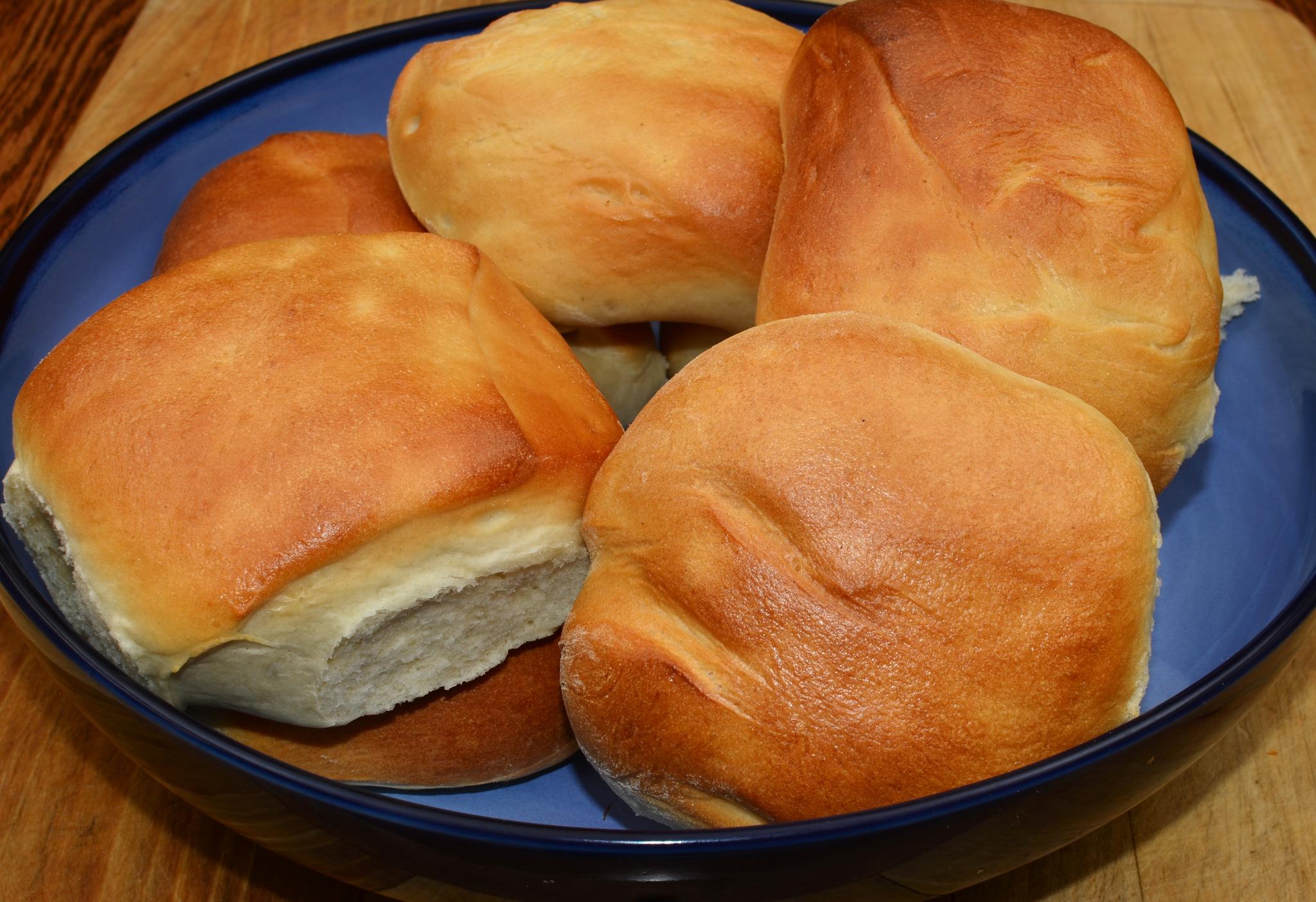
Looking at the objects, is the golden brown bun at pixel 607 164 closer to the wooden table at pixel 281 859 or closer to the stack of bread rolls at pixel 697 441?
the stack of bread rolls at pixel 697 441

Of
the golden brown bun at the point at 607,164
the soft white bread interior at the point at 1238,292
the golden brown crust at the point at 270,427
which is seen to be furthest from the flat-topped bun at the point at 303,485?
the soft white bread interior at the point at 1238,292

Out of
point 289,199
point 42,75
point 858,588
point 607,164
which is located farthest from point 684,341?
point 42,75

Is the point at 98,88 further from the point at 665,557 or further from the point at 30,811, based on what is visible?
the point at 665,557

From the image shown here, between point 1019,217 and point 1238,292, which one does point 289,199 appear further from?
point 1238,292

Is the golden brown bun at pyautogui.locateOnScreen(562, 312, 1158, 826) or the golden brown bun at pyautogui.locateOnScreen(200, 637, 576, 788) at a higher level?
the golden brown bun at pyautogui.locateOnScreen(562, 312, 1158, 826)

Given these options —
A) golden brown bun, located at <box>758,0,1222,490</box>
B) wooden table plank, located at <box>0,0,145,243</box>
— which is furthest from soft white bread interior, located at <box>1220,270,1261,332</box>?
wooden table plank, located at <box>0,0,145,243</box>

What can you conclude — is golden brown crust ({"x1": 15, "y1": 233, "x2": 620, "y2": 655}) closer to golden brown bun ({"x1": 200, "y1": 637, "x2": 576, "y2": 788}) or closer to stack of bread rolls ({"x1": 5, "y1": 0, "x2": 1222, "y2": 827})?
stack of bread rolls ({"x1": 5, "y1": 0, "x2": 1222, "y2": 827})
